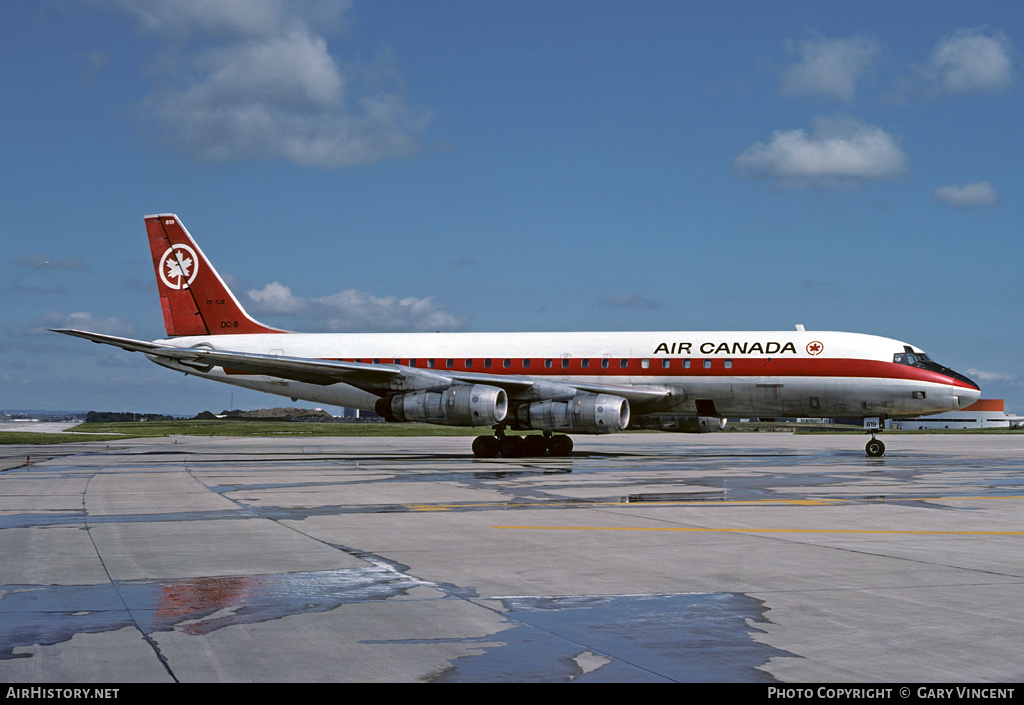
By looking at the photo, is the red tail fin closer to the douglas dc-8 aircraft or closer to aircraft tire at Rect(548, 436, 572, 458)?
the douglas dc-8 aircraft

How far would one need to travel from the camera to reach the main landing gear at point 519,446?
106 ft

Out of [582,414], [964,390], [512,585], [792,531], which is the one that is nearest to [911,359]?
[964,390]

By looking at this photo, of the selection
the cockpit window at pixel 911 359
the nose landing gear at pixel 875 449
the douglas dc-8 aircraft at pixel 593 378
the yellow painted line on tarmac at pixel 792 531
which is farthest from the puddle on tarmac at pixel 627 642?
the nose landing gear at pixel 875 449

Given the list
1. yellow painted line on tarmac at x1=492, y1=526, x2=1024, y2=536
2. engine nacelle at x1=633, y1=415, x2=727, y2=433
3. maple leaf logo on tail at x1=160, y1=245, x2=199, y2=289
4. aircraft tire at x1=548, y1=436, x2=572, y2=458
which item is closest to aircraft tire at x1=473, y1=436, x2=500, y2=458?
aircraft tire at x1=548, y1=436, x2=572, y2=458

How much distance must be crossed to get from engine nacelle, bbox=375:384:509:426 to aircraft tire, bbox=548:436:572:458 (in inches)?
128

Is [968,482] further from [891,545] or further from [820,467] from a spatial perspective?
[891,545]

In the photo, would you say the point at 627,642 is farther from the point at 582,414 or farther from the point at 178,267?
the point at 178,267

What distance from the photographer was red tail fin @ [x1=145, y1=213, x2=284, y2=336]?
3853 centimetres

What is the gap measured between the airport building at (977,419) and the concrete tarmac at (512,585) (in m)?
112

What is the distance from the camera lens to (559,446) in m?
33.7

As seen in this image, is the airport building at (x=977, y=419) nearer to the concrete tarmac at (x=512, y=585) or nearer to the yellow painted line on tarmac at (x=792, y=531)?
the concrete tarmac at (x=512, y=585)
